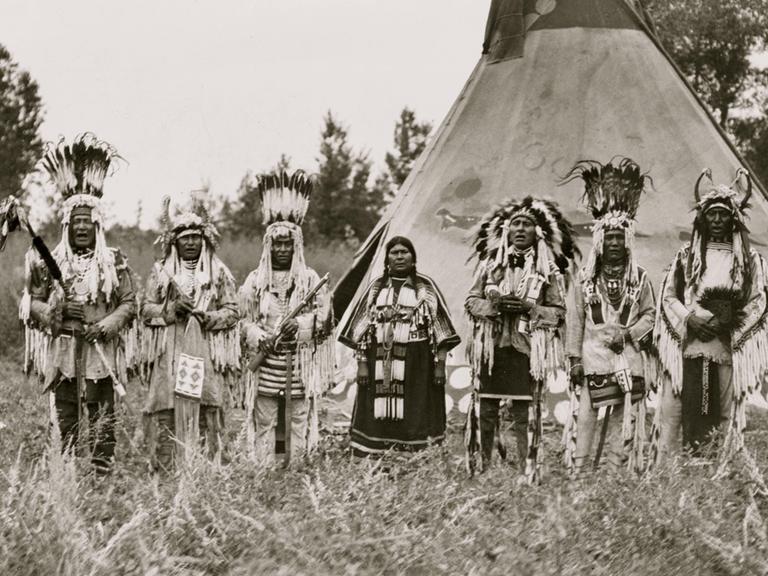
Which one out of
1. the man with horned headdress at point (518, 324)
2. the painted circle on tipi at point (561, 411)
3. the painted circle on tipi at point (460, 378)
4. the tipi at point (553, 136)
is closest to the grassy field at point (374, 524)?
the man with horned headdress at point (518, 324)

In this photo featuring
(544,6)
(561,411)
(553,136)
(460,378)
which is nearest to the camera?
(561,411)

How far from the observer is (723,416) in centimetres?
716

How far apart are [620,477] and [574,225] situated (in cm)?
448

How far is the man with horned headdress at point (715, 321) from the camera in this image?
709 cm

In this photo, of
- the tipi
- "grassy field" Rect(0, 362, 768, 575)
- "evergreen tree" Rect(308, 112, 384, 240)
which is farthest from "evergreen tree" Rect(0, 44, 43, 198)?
"grassy field" Rect(0, 362, 768, 575)

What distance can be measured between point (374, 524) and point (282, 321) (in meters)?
2.66

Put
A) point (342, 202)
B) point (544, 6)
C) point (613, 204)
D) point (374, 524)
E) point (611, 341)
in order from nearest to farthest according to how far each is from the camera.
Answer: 1. point (374, 524)
2. point (611, 341)
3. point (613, 204)
4. point (544, 6)
5. point (342, 202)

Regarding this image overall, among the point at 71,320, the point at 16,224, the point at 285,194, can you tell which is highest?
the point at 285,194

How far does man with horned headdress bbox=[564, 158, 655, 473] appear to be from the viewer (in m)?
7.11

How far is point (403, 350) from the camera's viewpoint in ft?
23.5

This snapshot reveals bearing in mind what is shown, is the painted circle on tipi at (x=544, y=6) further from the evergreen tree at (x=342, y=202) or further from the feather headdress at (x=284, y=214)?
the evergreen tree at (x=342, y=202)

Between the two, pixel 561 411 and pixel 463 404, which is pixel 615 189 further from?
pixel 463 404

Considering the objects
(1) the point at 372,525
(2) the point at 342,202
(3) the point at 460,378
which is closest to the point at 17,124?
(2) the point at 342,202

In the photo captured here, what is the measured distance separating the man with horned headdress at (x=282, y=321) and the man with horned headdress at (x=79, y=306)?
2.44ft
